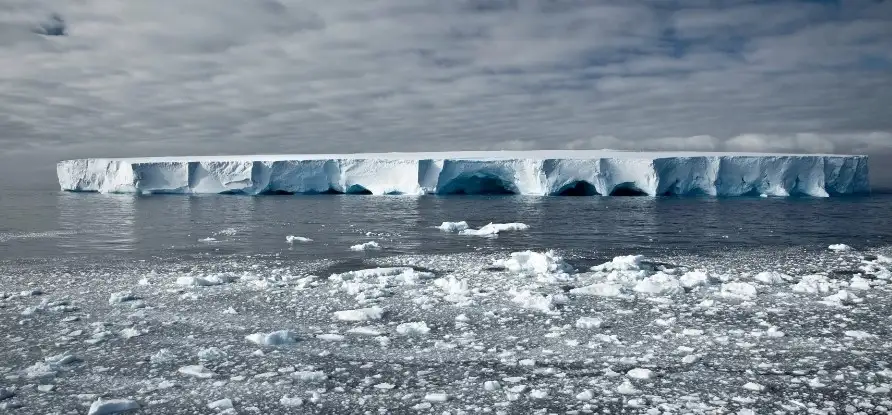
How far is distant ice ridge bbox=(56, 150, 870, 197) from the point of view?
27828 mm

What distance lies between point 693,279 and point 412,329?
151 inches

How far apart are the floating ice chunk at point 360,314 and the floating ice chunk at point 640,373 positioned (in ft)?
8.05

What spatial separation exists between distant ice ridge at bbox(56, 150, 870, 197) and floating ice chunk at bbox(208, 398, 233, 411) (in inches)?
992

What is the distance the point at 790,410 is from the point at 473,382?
1879 mm

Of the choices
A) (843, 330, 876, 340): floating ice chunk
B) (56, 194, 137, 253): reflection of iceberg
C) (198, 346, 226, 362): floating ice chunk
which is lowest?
(56, 194, 137, 253): reflection of iceberg

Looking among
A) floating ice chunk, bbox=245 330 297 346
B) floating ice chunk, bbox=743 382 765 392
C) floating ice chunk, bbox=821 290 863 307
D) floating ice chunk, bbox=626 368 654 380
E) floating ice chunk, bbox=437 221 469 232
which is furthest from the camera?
floating ice chunk, bbox=437 221 469 232

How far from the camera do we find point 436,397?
3.66m

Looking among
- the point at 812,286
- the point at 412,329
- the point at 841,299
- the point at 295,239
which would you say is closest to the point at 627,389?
the point at 412,329

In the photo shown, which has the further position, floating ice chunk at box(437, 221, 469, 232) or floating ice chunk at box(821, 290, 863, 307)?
floating ice chunk at box(437, 221, 469, 232)

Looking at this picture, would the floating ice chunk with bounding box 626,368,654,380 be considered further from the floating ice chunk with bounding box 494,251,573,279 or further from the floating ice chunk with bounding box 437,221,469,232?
the floating ice chunk with bounding box 437,221,469,232

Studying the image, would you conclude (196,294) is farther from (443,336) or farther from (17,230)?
(17,230)

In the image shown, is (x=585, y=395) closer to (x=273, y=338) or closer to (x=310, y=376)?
(x=310, y=376)

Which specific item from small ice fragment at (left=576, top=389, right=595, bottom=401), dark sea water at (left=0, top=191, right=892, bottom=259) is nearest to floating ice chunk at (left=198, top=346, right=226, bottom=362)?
small ice fragment at (left=576, top=389, right=595, bottom=401)

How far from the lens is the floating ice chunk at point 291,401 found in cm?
359
